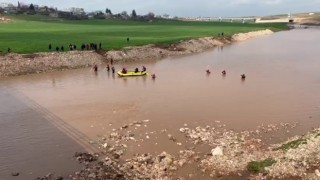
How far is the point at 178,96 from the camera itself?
34844mm

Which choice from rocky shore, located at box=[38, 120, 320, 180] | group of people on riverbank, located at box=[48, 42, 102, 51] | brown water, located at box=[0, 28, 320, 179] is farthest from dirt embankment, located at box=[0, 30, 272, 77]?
rocky shore, located at box=[38, 120, 320, 180]

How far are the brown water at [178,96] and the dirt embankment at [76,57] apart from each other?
2.61 metres

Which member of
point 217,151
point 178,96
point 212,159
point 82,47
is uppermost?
point 82,47

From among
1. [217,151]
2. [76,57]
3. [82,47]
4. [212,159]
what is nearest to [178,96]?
[217,151]

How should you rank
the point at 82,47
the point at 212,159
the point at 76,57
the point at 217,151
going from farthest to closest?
the point at 82,47 < the point at 76,57 < the point at 217,151 < the point at 212,159

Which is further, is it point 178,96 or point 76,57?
point 76,57

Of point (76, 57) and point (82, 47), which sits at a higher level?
point (82, 47)

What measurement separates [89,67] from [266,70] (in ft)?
72.6

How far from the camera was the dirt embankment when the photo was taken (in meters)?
49.1

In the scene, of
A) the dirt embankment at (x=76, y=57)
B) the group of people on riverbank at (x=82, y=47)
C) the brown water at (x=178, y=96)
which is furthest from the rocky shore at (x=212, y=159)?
the group of people on riverbank at (x=82, y=47)

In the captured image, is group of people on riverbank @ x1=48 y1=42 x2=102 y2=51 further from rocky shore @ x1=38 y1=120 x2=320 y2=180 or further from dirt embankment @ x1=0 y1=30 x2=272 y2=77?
rocky shore @ x1=38 y1=120 x2=320 y2=180

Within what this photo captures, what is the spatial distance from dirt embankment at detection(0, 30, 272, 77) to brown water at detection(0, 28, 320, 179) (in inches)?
103

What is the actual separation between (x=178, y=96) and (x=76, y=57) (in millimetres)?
23977

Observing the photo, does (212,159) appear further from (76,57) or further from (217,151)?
(76,57)
